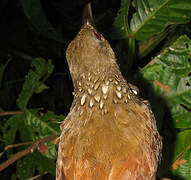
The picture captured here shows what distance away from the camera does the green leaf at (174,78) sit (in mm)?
1911

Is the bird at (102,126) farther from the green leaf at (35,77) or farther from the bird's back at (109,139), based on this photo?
the green leaf at (35,77)

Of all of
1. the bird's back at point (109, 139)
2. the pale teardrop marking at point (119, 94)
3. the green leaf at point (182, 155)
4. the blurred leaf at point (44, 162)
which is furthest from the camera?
the blurred leaf at point (44, 162)

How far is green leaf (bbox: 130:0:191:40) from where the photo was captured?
1850 millimetres

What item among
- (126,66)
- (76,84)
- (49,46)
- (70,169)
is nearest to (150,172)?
(70,169)

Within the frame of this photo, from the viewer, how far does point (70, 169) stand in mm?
1468

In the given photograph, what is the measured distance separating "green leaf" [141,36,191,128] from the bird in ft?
0.97

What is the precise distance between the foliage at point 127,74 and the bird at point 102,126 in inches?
10.5

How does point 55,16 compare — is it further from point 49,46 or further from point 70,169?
point 70,169

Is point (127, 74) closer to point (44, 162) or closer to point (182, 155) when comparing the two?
point (182, 155)

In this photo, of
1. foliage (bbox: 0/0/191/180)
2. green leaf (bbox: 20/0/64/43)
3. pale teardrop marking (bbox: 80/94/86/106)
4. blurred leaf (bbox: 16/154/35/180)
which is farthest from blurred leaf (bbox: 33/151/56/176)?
green leaf (bbox: 20/0/64/43)

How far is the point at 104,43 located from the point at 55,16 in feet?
3.39

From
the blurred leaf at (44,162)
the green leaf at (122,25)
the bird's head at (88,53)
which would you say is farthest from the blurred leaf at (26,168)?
the green leaf at (122,25)

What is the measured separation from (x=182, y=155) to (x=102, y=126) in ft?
2.18

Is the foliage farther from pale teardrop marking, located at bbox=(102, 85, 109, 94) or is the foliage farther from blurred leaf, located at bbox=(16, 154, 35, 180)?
pale teardrop marking, located at bbox=(102, 85, 109, 94)
